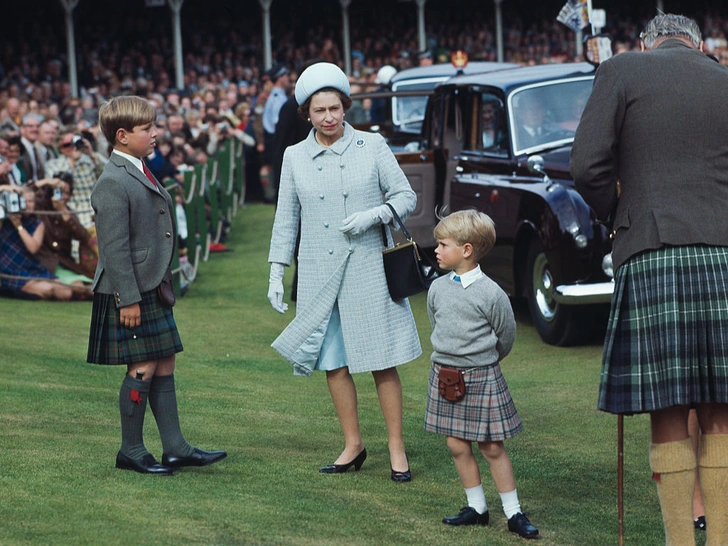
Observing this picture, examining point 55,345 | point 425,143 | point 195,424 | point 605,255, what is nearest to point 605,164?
point 195,424

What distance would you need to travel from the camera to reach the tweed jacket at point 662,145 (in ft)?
12.8

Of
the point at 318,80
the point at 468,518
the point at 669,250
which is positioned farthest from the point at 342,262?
the point at 669,250

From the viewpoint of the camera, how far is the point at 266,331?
393 inches

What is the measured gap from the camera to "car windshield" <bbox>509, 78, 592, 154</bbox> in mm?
9773

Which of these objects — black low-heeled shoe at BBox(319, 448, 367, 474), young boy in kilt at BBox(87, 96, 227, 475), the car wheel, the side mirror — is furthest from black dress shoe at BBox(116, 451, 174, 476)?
the side mirror

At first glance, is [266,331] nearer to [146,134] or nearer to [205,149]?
[146,134]

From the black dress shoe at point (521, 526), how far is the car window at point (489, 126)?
5658 mm

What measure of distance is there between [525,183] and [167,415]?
4.58 m

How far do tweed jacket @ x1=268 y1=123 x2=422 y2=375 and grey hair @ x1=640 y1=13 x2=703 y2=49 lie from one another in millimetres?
1498

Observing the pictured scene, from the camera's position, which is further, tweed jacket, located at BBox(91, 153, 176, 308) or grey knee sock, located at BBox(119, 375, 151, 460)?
grey knee sock, located at BBox(119, 375, 151, 460)

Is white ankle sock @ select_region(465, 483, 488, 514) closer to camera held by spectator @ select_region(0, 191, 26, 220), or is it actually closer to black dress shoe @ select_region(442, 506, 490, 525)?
black dress shoe @ select_region(442, 506, 490, 525)

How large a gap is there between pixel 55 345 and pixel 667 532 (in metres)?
5.85

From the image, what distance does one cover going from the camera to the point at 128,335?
523cm

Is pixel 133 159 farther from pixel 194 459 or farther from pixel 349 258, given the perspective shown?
pixel 194 459
